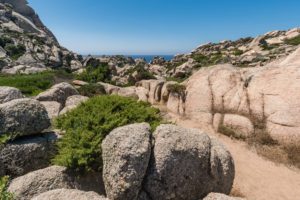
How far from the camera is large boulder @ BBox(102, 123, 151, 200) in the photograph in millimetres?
7316

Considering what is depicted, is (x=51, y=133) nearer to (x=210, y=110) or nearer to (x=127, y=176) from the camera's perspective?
(x=127, y=176)

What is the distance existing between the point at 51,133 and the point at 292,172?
10.1 metres

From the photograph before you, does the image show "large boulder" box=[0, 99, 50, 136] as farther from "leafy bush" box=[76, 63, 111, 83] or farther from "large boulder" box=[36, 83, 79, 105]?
"leafy bush" box=[76, 63, 111, 83]

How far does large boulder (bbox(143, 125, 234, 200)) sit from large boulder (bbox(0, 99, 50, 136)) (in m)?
4.29

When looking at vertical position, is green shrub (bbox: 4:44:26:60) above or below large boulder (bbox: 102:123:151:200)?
below

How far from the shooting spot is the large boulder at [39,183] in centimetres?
781

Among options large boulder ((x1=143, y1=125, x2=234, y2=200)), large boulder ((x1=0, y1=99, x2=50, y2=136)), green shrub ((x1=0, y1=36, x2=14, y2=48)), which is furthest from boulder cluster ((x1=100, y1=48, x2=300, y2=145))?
green shrub ((x1=0, y1=36, x2=14, y2=48))

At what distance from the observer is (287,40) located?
216 feet

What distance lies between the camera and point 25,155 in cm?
916

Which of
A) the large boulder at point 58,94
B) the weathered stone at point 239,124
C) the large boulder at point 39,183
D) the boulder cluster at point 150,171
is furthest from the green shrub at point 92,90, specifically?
the boulder cluster at point 150,171

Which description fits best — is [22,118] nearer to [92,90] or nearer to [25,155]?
[25,155]

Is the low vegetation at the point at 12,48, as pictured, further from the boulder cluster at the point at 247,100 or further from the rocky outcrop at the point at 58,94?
the boulder cluster at the point at 247,100

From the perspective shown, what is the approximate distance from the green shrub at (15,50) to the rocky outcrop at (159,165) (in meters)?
66.9

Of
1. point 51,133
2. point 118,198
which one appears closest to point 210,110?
point 51,133
